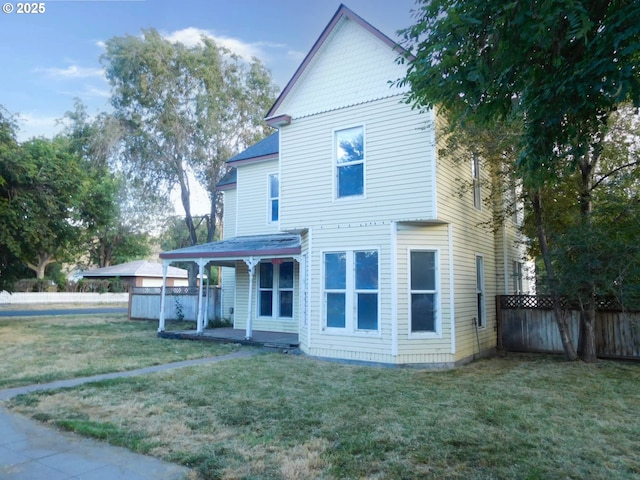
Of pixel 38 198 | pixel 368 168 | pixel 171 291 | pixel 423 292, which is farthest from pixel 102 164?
pixel 423 292

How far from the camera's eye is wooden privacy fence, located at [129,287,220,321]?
17656 millimetres

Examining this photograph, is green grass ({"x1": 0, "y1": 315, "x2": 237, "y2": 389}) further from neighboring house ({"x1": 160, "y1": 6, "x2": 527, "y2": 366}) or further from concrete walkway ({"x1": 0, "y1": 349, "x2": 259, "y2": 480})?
neighboring house ({"x1": 160, "y1": 6, "x2": 527, "y2": 366})

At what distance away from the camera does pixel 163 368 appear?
907 cm

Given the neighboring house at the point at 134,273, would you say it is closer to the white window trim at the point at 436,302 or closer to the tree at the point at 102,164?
the tree at the point at 102,164

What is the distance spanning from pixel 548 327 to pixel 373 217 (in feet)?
19.8

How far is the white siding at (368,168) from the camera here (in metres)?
9.32

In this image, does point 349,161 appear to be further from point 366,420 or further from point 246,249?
point 366,420

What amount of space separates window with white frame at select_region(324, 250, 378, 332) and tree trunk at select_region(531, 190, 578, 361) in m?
4.05


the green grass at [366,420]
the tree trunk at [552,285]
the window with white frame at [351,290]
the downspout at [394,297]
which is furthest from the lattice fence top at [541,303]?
the window with white frame at [351,290]

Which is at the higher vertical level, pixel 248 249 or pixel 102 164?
pixel 102 164

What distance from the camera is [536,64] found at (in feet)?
15.9

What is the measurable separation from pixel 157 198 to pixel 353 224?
58.1 ft

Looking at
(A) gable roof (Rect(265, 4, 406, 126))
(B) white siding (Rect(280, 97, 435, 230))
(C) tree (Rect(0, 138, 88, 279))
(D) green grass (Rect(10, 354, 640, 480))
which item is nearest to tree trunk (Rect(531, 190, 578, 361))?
(D) green grass (Rect(10, 354, 640, 480))

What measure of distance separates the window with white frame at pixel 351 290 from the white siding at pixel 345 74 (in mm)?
3589
